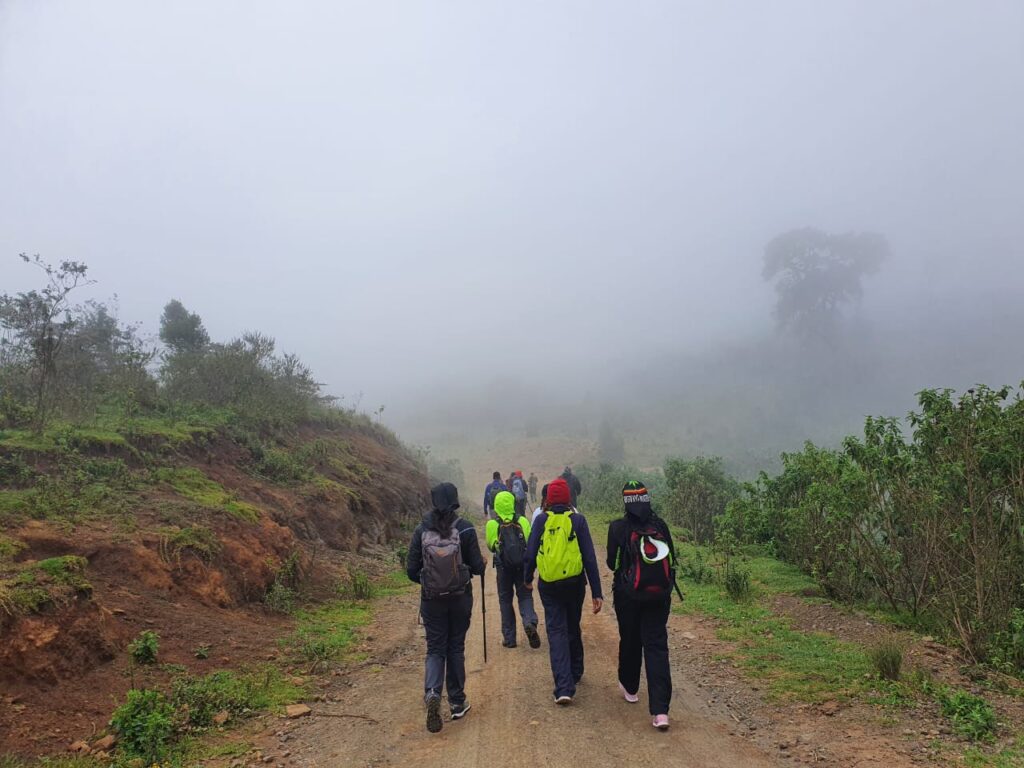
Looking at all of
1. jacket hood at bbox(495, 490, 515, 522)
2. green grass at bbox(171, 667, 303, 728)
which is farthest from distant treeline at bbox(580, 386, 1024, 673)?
green grass at bbox(171, 667, 303, 728)

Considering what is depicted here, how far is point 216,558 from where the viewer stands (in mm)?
8555

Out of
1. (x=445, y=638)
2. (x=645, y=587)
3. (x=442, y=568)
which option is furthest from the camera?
(x=445, y=638)

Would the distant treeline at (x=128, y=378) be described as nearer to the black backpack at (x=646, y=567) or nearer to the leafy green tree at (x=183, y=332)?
the leafy green tree at (x=183, y=332)

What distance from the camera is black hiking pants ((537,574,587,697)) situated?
17.9ft

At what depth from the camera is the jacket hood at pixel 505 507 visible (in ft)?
23.5

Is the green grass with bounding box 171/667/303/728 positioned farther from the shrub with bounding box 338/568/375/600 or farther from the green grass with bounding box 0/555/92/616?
the shrub with bounding box 338/568/375/600

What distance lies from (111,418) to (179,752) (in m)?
9.51

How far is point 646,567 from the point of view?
495cm

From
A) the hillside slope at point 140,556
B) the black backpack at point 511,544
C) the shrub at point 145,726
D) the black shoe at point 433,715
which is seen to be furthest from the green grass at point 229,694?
the black backpack at point 511,544

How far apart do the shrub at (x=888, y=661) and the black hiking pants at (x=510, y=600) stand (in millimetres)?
3772

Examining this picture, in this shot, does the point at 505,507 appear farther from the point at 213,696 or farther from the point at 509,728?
the point at 213,696

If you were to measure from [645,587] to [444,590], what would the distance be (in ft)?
5.88

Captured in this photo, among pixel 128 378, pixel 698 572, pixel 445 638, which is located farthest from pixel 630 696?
pixel 128 378

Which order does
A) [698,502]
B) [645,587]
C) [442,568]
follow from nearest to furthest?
1. [645,587]
2. [442,568]
3. [698,502]
